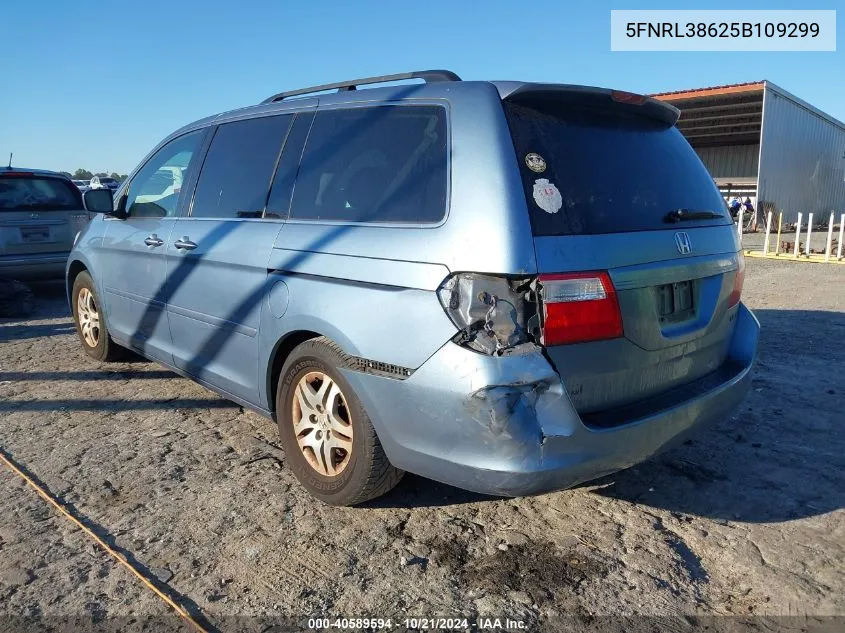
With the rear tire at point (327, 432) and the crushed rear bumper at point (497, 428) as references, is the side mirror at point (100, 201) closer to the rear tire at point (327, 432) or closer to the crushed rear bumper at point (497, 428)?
the rear tire at point (327, 432)

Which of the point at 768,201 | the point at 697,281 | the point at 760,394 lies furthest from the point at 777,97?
the point at 697,281

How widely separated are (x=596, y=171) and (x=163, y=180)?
3091mm

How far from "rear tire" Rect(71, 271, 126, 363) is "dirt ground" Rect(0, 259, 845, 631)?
991mm

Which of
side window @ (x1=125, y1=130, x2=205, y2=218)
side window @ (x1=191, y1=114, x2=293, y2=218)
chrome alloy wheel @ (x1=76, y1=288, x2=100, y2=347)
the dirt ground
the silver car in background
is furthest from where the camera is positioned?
the silver car in background

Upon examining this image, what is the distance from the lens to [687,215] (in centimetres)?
294

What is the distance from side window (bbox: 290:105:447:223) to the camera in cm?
267

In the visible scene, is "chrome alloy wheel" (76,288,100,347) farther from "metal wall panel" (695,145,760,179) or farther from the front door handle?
"metal wall panel" (695,145,760,179)

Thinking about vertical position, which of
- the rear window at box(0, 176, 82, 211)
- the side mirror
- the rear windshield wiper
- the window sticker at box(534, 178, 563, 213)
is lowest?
the rear windshield wiper

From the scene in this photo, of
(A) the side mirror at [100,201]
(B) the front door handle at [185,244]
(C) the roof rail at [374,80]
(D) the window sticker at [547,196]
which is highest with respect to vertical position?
(C) the roof rail at [374,80]

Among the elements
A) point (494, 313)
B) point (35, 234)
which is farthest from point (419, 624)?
point (35, 234)

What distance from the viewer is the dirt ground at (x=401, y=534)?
7.85 feet

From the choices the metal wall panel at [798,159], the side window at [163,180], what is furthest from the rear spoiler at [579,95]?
the metal wall panel at [798,159]

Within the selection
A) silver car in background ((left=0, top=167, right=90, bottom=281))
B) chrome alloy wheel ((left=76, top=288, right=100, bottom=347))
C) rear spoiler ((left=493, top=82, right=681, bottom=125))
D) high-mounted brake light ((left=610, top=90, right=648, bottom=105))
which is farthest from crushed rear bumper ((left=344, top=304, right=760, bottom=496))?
silver car in background ((left=0, top=167, right=90, bottom=281))

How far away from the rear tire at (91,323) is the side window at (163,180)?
2.83ft
